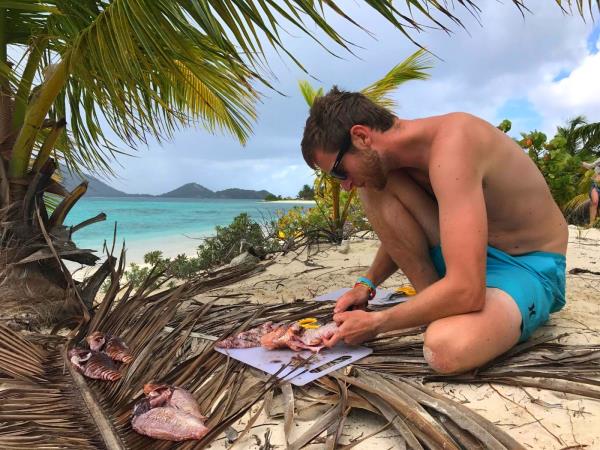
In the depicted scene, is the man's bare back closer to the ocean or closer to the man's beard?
the man's beard

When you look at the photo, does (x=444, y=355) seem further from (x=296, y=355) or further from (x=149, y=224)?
(x=149, y=224)

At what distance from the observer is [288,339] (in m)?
1.75

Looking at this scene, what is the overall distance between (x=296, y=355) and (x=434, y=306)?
0.56 m

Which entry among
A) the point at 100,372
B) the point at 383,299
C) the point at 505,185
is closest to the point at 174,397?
the point at 100,372

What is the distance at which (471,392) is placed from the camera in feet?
4.76

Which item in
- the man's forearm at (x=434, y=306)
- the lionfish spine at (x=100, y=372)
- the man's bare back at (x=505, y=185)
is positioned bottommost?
the lionfish spine at (x=100, y=372)

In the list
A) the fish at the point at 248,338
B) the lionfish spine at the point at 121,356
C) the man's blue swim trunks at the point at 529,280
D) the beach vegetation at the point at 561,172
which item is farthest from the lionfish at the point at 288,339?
the beach vegetation at the point at 561,172

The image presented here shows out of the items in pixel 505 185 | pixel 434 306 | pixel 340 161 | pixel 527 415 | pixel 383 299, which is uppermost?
pixel 340 161

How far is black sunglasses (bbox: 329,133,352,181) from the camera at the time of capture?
5.88 feet

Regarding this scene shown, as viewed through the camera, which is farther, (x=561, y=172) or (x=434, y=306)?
(x=561, y=172)

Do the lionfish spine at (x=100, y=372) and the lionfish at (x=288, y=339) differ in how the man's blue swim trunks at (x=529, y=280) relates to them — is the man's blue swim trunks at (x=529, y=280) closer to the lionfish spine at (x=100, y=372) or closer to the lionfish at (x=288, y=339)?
the lionfish at (x=288, y=339)

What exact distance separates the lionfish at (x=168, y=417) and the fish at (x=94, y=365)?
284 millimetres

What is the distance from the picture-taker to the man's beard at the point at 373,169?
180 cm

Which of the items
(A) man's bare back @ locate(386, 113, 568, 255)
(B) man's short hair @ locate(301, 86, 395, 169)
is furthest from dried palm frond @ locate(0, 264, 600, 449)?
(B) man's short hair @ locate(301, 86, 395, 169)
